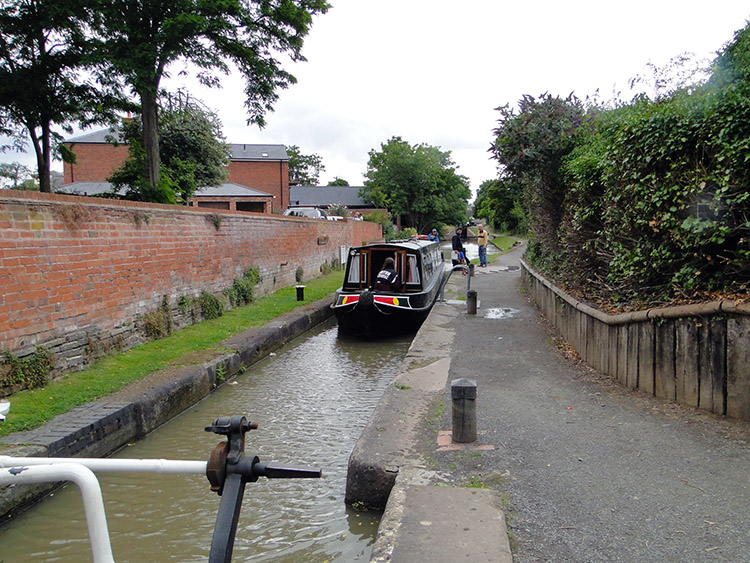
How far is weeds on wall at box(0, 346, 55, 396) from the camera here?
5461 mm

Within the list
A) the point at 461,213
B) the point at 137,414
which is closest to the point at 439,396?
the point at 137,414

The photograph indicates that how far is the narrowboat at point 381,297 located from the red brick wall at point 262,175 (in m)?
34.1

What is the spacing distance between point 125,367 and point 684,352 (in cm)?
633

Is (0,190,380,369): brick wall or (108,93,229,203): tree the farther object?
(108,93,229,203): tree

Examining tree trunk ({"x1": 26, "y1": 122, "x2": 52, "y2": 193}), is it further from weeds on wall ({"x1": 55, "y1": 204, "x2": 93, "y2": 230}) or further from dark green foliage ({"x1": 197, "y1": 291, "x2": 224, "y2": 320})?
weeds on wall ({"x1": 55, "y1": 204, "x2": 93, "y2": 230})

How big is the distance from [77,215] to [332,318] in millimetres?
7609

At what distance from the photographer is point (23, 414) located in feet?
16.4

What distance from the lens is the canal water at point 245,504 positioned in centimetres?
386

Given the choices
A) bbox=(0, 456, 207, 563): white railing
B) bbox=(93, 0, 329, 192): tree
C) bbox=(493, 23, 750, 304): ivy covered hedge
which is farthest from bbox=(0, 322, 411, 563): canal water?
bbox=(93, 0, 329, 192): tree

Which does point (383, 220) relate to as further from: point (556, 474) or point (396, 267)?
point (556, 474)

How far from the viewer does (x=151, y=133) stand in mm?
14570

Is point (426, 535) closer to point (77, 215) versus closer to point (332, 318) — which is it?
point (77, 215)

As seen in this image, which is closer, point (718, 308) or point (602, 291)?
point (718, 308)

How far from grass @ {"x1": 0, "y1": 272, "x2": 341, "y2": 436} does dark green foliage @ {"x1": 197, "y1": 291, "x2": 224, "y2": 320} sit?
0.55 feet
